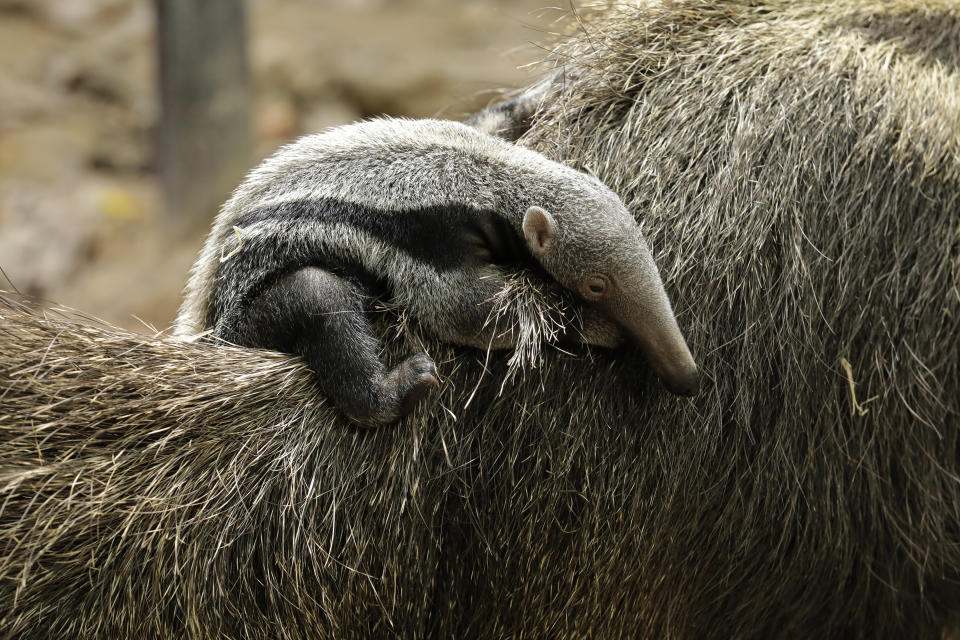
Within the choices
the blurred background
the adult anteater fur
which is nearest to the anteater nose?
the adult anteater fur

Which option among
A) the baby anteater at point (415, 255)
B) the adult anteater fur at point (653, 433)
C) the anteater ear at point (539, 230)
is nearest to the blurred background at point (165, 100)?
the adult anteater fur at point (653, 433)

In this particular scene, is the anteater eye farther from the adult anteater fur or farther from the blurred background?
the blurred background

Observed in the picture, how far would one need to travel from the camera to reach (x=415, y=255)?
2230 mm

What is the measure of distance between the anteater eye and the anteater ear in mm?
126

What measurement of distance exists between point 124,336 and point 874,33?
222 centimetres

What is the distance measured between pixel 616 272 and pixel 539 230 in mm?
215

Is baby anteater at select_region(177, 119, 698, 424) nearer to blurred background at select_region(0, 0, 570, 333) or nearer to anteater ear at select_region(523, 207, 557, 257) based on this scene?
anteater ear at select_region(523, 207, 557, 257)

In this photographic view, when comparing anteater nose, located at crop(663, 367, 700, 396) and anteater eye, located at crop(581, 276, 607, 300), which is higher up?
anteater eye, located at crop(581, 276, 607, 300)

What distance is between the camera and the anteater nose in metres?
2.20

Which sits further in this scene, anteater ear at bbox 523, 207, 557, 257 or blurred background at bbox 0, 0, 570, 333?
blurred background at bbox 0, 0, 570, 333

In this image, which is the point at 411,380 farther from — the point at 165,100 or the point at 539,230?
the point at 165,100

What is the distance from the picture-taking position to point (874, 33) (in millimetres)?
2607

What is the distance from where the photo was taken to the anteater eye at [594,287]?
2.22 meters

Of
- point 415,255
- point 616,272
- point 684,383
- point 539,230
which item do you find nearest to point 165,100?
point 415,255
